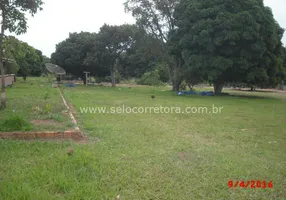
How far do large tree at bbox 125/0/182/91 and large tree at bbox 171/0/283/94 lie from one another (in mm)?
3038

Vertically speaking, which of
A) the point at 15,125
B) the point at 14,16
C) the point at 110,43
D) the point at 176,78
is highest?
the point at 110,43

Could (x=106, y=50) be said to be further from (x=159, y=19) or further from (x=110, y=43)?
(x=159, y=19)

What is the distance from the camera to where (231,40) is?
15492mm

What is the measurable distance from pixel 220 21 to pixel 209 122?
35.1 feet

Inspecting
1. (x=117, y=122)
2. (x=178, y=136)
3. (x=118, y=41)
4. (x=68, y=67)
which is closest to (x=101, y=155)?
(x=178, y=136)

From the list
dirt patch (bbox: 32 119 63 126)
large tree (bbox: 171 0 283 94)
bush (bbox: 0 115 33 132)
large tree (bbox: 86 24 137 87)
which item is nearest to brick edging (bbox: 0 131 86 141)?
bush (bbox: 0 115 33 132)

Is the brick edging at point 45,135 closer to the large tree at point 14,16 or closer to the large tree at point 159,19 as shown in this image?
the large tree at point 14,16

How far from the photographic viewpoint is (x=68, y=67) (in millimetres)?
31375

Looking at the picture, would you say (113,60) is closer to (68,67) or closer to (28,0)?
(68,67)

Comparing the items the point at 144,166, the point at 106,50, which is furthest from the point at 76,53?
the point at 144,166
